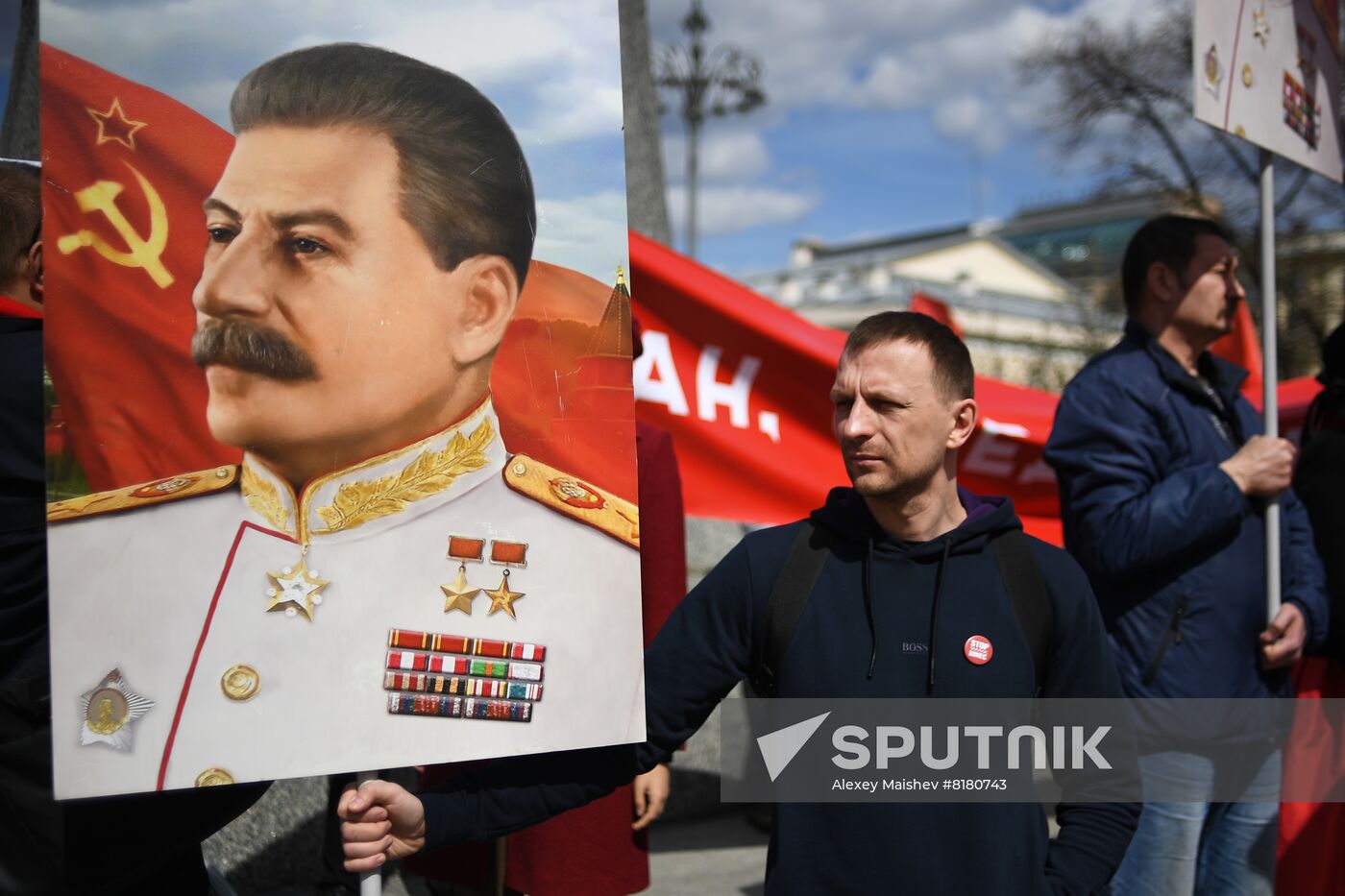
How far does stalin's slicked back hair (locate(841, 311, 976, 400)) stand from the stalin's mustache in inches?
39.0

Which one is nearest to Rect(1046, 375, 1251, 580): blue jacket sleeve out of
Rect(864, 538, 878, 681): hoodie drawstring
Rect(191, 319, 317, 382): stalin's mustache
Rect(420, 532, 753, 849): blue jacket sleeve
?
Rect(864, 538, 878, 681): hoodie drawstring

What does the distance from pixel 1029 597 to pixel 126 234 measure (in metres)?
1.52

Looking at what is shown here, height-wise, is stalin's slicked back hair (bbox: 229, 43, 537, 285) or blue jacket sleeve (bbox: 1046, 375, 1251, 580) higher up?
stalin's slicked back hair (bbox: 229, 43, 537, 285)

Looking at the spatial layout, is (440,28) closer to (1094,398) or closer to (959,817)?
(959,817)

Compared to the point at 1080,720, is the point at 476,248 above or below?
above

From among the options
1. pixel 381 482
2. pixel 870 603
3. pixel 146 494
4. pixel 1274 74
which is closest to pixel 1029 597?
pixel 870 603

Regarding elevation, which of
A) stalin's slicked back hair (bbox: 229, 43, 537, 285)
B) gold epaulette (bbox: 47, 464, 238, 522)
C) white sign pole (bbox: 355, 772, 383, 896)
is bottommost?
white sign pole (bbox: 355, 772, 383, 896)

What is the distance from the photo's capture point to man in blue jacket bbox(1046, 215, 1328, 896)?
2.83m

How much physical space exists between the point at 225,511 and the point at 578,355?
56 cm

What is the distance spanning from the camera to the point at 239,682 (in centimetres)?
150

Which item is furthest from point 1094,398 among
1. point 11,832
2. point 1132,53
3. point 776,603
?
point 1132,53

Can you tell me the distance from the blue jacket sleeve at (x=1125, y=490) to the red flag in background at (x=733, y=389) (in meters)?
1.38

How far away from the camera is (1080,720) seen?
211cm

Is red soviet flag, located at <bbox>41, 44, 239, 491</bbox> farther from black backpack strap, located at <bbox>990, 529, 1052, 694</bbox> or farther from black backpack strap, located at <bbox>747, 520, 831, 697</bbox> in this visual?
black backpack strap, located at <bbox>990, 529, 1052, 694</bbox>
